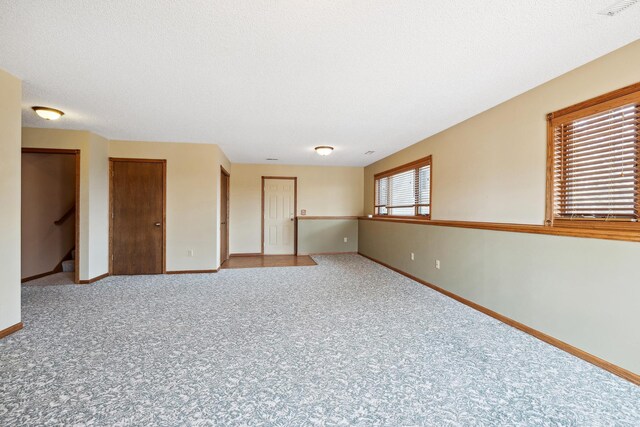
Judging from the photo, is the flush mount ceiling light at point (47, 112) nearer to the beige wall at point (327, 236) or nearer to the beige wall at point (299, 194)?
the beige wall at point (299, 194)

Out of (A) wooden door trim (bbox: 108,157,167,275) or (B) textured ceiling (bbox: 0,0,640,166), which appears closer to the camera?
(B) textured ceiling (bbox: 0,0,640,166)

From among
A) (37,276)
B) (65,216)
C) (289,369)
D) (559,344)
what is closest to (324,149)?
(289,369)

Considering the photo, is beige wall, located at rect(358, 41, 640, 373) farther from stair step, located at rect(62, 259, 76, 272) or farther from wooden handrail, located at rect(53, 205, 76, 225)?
wooden handrail, located at rect(53, 205, 76, 225)

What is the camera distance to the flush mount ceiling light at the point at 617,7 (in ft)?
5.54

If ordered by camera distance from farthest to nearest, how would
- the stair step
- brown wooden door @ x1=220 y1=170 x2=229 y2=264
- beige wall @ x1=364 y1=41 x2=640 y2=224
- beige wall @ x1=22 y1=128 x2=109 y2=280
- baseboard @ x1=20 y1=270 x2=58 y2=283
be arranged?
brown wooden door @ x1=220 y1=170 x2=229 y2=264 < the stair step < baseboard @ x1=20 y1=270 x2=58 y2=283 < beige wall @ x1=22 y1=128 x2=109 y2=280 < beige wall @ x1=364 y1=41 x2=640 y2=224

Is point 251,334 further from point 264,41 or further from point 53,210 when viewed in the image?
point 53,210

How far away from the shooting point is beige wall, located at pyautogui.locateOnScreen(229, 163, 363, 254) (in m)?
7.27

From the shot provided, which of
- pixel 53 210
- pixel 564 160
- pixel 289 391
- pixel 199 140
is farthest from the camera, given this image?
pixel 53 210

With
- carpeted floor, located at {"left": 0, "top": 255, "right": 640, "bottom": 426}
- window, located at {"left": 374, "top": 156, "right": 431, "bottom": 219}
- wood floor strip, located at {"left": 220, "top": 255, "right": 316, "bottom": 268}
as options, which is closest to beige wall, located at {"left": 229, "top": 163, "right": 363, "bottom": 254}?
wood floor strip, located at {"left": 220, "top": 255, "right": 316, "bottom": 268}

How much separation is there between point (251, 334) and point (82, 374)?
3.97ft

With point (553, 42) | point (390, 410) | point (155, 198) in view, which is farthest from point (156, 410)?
point (155, 198)

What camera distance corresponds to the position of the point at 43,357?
2262mm

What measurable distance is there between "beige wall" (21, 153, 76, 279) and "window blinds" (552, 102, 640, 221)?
7.28 metres

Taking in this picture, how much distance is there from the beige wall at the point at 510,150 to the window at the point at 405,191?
0.46 m
